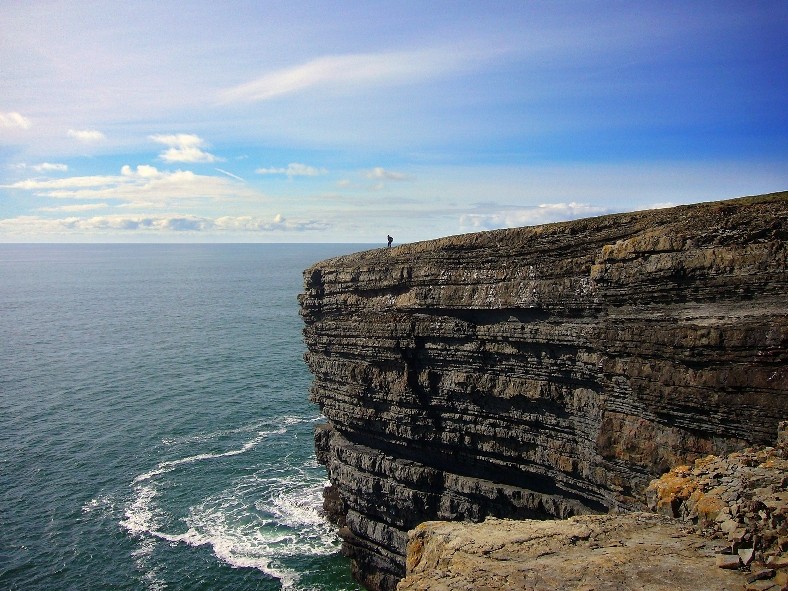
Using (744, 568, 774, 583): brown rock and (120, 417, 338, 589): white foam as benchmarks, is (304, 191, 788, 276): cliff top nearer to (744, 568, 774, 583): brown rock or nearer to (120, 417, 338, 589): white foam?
(744, 568, 774, 583): brown rock

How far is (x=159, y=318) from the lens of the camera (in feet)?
392

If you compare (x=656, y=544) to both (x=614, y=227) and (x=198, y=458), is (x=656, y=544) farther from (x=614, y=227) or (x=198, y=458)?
(x=198, y=458)

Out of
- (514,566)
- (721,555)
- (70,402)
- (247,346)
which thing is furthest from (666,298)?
(247,346)

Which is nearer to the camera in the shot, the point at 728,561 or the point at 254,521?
the point at 728,561

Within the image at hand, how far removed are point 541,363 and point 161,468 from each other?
36471 millimetres

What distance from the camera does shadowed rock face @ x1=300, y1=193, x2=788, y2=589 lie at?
23.8 meters

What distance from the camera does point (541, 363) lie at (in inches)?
1190

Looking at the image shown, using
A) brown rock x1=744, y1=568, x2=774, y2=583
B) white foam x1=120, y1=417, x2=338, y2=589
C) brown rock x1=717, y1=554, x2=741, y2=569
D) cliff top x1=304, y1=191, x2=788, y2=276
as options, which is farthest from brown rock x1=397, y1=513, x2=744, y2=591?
white foam x1=120, y1=417, x2=338, y2=589

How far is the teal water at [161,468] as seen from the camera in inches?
1529

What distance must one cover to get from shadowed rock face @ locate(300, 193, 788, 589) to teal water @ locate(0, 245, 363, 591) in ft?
20.3

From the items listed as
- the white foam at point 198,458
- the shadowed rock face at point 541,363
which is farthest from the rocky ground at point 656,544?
the white foam at point 198,458

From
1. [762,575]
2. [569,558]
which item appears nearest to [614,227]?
[569,558]

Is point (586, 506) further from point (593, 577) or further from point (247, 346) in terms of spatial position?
point (247, 346)

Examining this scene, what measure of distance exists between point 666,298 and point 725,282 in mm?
2472
